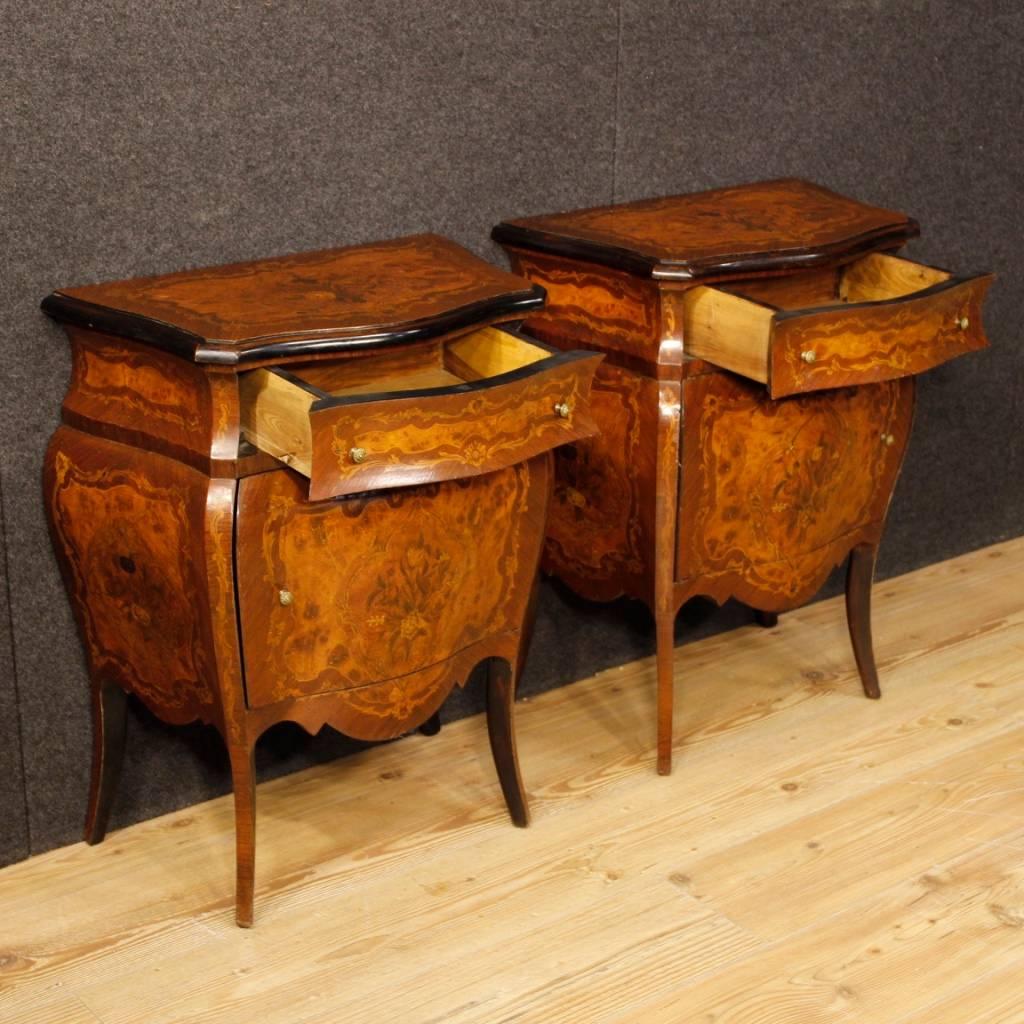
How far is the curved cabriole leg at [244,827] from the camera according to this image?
178cm

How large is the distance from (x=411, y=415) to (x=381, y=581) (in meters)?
0.22

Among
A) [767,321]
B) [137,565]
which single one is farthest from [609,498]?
[137,565]

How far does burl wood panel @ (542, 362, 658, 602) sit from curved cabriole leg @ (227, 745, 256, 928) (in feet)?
1.95

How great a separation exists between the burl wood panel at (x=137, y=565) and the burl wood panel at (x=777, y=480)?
65 cm

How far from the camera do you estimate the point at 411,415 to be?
5.41 ft

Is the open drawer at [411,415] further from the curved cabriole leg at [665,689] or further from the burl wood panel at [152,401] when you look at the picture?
the curved cabriole leg at [665,689]

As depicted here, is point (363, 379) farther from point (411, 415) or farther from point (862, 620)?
point (862, 620)

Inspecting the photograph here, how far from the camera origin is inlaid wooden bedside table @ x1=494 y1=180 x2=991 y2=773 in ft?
6.58

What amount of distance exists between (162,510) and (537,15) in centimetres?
86

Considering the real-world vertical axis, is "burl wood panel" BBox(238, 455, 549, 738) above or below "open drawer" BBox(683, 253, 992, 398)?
below

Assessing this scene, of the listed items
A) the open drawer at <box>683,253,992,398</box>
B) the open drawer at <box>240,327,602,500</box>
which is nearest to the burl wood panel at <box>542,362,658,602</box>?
the open drawer at <box>683,253,992,398</box>

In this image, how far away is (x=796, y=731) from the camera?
2.32m

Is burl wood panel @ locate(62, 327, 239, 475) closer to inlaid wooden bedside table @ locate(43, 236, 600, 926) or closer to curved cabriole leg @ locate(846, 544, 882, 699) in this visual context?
inlaid wooden bedside table @ locate(43, 236, 600, 926)

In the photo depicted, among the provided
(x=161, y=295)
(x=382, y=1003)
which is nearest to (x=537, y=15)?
(x=161, y=295)
